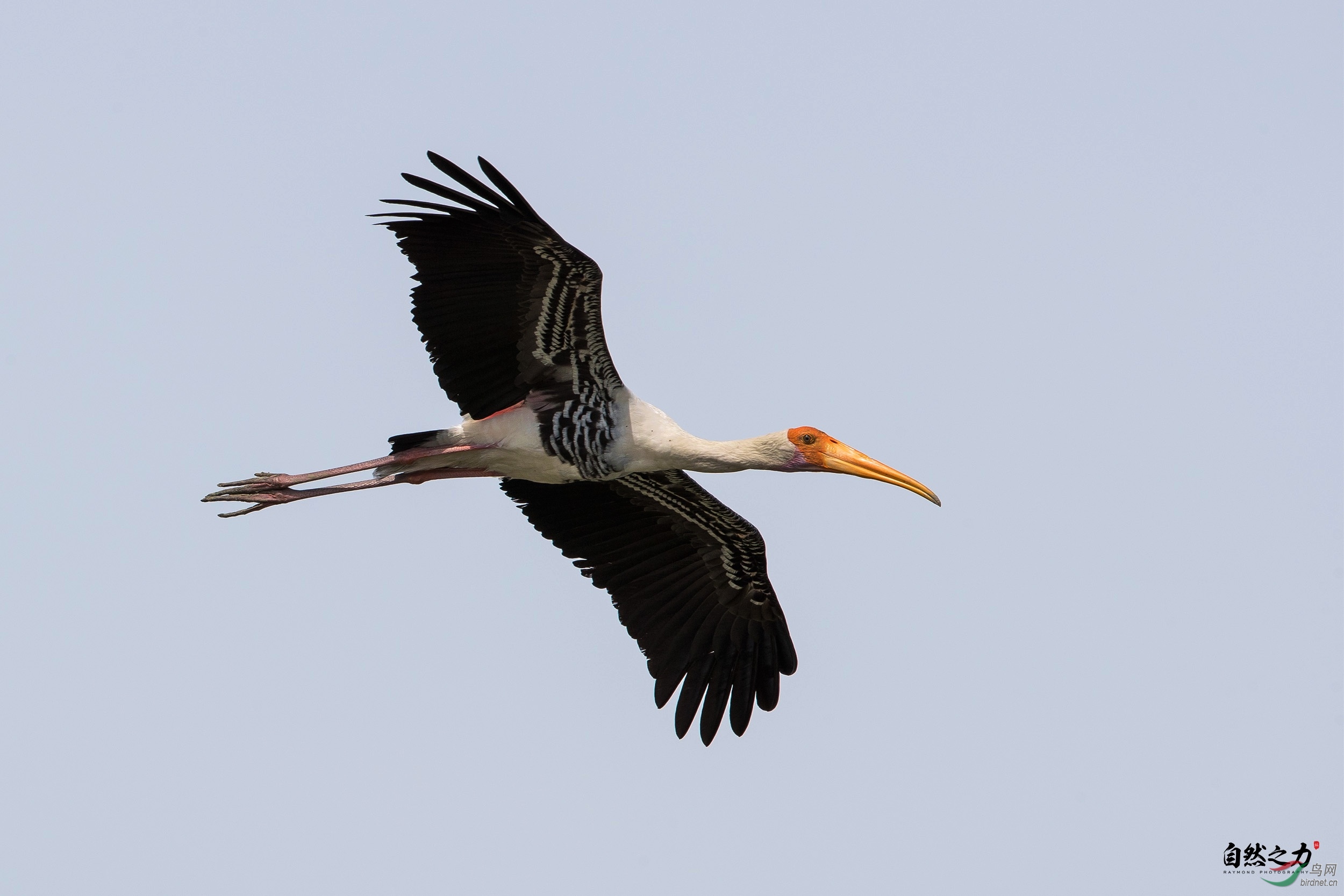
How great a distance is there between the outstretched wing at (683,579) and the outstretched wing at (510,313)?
1.23 meters

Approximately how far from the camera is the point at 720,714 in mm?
18547

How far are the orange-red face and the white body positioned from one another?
0.13 m

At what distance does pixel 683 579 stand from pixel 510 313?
Result: 3.57 meters

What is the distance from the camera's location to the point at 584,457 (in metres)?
17.4

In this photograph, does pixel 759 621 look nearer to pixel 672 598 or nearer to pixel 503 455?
pixel 672 598

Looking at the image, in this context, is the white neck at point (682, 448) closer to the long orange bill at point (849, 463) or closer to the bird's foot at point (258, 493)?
the long orange bill at point (849, 463)

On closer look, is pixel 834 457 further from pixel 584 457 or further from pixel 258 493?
pixel 258 493

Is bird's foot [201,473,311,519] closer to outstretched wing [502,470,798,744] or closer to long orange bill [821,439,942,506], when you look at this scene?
outstretched wing [502,470,798,744]

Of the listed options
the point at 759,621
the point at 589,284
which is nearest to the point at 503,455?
the point at 589,284

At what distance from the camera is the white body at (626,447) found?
56.9 feet

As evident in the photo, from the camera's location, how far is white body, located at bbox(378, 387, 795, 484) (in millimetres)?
17344

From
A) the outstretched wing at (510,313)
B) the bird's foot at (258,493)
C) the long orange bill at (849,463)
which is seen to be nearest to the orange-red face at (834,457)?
the long orange bill at (849,463)

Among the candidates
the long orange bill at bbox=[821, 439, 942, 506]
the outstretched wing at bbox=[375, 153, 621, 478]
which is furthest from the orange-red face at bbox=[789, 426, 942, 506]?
the outstretched wing at bbox=[375, 153, 621, 478]

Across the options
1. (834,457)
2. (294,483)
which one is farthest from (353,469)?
(834,457)
